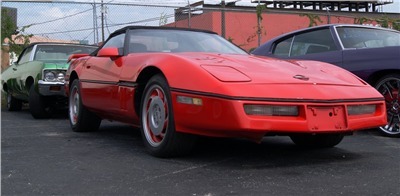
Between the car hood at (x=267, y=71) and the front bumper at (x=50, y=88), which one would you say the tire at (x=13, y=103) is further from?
the car hood at (x=267, y=71)

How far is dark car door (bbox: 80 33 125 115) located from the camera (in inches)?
182

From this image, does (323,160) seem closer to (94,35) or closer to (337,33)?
(337,33)

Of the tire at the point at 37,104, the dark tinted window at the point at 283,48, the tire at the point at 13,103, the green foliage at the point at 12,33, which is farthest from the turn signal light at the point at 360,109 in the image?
the green foliage at the point at 12,33

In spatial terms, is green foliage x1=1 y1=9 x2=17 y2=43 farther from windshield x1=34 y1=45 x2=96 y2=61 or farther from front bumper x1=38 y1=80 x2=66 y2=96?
front bumper x1=38 y1=80 x2=66 y2=96

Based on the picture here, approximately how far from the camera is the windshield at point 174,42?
15.7ft

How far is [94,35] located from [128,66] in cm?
704

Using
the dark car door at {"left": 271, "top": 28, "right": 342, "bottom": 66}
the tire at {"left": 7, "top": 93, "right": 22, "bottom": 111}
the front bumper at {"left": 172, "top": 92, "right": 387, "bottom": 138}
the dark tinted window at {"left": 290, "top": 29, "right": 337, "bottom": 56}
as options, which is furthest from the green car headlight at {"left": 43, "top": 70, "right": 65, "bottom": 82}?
the front bumper at {"left": 172, "top": 92, "right": 387, "bottom": 138}

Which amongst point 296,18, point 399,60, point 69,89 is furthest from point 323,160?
point 296,18

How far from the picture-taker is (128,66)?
4.41m

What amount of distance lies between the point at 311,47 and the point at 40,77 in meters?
4.04

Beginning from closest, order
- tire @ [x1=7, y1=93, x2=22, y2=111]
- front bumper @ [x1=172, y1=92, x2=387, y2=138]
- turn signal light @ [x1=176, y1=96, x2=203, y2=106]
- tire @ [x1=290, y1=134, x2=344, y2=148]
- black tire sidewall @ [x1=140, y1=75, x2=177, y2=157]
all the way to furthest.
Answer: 1. front bumper @ [x1=172, y1=92, x2=387, y2=138]
2. turn signal light @ [x1=176, y1=96, x2=203, y2=106]
3. black tire sidewall @ [x1=140, y1=75, x2=177, y2=157]
4. tire @ [x1=290, y1=134, x2=344, y2=148]
5. tire @ [x1=7, y1=93, x2=22, y2=111]

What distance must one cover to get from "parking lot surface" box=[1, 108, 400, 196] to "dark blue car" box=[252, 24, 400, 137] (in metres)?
0.54

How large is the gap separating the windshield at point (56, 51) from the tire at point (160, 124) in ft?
14.9

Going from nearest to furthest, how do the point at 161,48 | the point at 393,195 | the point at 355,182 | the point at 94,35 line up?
the point at 393,195 < the point at 355,182 < the point at 161,48 < the point at 94,35
